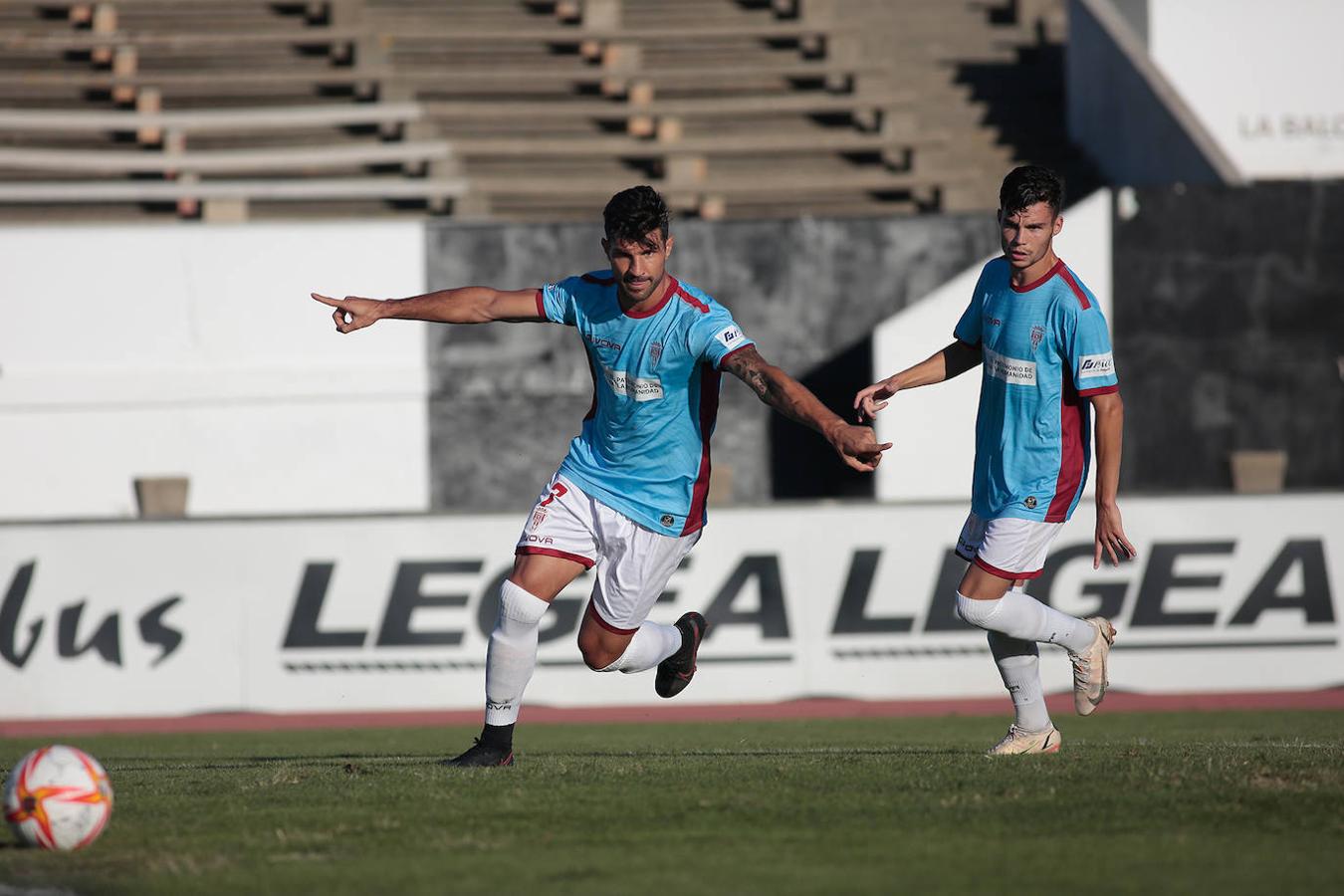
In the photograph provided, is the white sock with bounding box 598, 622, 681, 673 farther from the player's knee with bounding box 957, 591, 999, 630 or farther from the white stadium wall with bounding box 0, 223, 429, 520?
the white stadium wall with bounding box 0, 223, 429, 520

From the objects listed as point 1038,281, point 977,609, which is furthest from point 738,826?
point 1038,281

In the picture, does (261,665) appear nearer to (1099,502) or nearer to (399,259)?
(399,259)

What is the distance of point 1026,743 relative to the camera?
8.12 m

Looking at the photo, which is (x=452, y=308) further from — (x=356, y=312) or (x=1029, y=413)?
(x=1029, y=413)

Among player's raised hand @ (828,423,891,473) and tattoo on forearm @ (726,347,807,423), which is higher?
tattoo on forearm @ (726,347,807,423)

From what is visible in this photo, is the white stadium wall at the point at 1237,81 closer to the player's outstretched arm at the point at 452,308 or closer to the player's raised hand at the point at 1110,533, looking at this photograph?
the player's raised hand at the point at 1110,533

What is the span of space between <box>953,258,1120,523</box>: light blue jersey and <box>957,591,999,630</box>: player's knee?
40 centimetres

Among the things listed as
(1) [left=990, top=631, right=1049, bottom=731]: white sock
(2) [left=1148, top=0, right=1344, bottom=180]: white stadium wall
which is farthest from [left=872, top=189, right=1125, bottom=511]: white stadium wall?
(1) [left=990, top=631, right=1049, bottom=731]: white sock

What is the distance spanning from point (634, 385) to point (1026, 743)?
8.30 ft

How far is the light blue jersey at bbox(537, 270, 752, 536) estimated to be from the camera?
7.61 m

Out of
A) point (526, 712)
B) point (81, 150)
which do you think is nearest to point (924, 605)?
point (526, 712)

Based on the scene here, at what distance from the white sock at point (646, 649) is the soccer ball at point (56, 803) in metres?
2.77

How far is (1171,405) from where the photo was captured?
65.1 feet

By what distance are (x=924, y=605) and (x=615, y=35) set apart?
13.6 metres
